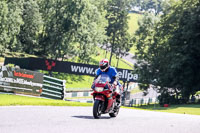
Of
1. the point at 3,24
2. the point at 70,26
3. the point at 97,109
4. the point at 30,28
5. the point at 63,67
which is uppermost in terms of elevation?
the point at 30,28

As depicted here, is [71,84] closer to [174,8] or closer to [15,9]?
[15,9]

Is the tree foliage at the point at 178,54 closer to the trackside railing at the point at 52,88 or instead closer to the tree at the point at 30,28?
the trackside railing at the point at 52,88

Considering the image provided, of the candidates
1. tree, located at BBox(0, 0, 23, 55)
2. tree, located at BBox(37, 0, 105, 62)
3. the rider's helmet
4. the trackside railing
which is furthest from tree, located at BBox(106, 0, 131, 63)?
the rider's helmet

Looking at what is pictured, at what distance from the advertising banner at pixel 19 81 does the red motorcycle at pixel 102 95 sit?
38.7ft

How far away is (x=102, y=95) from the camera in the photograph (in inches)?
466

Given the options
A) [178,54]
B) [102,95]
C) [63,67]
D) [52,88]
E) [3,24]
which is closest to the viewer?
[102,95]

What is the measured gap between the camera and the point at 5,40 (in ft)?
206

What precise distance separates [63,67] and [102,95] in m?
39.0

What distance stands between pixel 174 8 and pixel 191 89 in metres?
12.3

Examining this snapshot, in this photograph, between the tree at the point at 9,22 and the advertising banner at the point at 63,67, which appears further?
the tree at the point at 9,22

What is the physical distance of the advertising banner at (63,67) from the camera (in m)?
49.3

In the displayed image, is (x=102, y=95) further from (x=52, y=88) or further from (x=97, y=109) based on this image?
(x=52, y=88)

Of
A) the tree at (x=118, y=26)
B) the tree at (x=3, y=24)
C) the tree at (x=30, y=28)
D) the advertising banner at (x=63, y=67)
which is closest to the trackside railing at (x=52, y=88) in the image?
the advertising banner at (x=63, y=67)

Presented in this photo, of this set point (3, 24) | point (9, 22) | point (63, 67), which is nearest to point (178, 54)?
point (63, 67)
